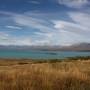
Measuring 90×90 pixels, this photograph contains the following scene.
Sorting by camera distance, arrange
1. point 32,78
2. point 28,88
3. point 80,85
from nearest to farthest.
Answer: point 28,88 < point 80,85 < point 32,78

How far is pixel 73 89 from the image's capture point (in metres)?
8.53

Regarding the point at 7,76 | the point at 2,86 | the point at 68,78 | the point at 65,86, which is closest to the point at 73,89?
the point at 65,86

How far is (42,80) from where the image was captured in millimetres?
9648

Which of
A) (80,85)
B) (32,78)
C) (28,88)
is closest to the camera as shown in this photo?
(28,88)

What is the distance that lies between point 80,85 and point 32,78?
6.33 ft

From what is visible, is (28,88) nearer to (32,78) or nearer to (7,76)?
(32,78)

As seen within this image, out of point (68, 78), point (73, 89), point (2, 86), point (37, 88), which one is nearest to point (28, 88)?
point (37, 88)

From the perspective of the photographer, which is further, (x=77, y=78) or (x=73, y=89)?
(x=77, y=78)

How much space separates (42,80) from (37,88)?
116 centimetres

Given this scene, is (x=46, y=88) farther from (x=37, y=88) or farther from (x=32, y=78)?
(x=32, y=78)

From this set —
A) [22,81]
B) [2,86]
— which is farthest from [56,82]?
[2,86]

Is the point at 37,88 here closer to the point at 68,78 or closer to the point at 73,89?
the point at 73,89

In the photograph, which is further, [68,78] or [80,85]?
[68,78]

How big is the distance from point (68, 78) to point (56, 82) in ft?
2.98
